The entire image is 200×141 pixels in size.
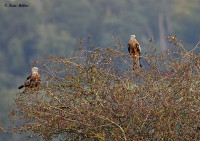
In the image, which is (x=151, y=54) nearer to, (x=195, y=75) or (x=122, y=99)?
(x=195, y=75)

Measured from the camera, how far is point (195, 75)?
10.3 m

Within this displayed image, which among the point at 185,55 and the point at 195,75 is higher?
the point at 185,55

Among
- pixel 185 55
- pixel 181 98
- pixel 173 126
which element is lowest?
pixel 173 126

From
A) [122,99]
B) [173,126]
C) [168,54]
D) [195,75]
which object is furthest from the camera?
[168,54]

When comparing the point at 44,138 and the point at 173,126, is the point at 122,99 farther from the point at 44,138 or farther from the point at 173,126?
the point at 44,138

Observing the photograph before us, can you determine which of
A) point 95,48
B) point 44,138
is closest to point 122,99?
point 95,48

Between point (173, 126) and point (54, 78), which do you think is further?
point (54, 78)

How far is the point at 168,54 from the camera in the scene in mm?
10969

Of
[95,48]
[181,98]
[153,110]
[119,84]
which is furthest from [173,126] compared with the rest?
[95,48]

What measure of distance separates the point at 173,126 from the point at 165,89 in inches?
47.4

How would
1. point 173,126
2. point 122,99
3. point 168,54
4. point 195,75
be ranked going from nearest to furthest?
1. point 173,126
2. point 122,99
3. point 195,75
4. point 168,54

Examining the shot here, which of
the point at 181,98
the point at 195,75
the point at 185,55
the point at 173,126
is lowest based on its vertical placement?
the point at 173,126

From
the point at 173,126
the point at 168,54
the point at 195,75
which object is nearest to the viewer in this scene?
the point at 173,126

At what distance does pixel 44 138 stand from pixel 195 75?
479 centimetres
